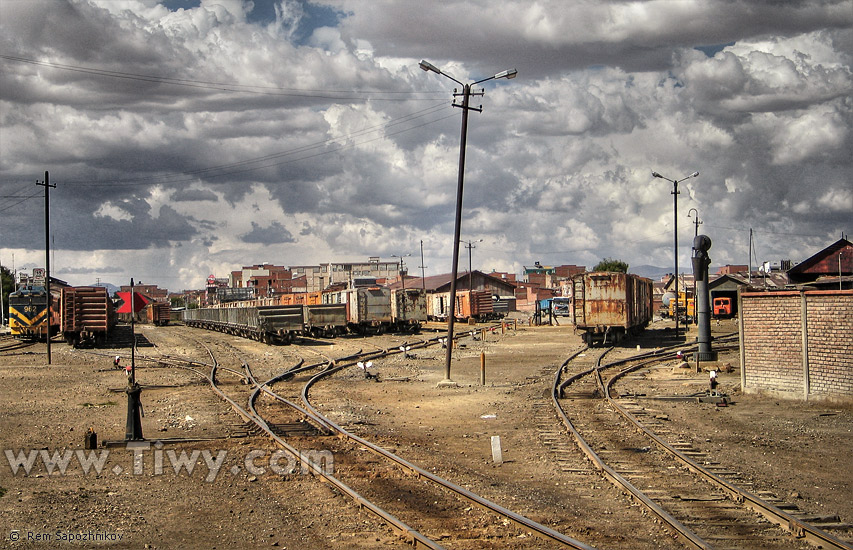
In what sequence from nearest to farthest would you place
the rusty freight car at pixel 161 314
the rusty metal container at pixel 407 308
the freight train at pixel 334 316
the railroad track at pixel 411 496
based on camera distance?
the railroad track at pixel 411 496
the freight train at pixel 334 316
the rusty metal container at pixel 407 308
the rusty freight car at pixel 161 314

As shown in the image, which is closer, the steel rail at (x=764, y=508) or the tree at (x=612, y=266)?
the steel rail at (x=764, y=508)

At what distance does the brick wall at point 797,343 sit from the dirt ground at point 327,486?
506 mm

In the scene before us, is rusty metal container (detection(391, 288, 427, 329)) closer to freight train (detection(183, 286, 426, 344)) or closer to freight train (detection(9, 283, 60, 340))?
freight train (detection(183, 286, 426, 344))

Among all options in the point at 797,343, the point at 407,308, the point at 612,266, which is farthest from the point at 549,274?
the point at 797,343

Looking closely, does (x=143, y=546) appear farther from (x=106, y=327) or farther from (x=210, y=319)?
(x=210, y=319)

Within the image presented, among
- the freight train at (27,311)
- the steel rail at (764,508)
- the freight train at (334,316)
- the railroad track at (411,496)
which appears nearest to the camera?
the steel rail at (764,508)

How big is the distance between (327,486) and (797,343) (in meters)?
12.5

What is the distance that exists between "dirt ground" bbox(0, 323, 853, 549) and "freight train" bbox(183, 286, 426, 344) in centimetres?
1816

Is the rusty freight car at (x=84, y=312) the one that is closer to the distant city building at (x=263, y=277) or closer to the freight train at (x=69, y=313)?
the freight train at (x=69, y=313)

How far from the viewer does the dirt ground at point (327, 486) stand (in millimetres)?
8797

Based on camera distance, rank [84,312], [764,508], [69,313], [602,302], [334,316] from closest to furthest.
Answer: [764,508], [602,302], [69,313], [84,312], [334,316]

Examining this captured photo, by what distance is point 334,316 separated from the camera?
1900 inches

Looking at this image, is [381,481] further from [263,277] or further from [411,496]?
[263,277]

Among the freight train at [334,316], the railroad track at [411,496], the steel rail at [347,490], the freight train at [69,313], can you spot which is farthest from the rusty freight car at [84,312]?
the railroad track at [411,496]
